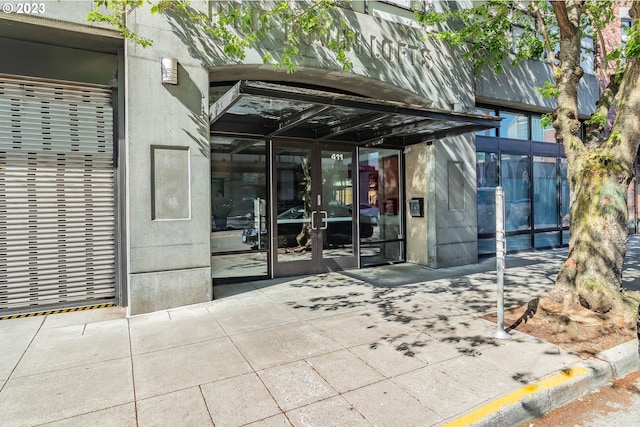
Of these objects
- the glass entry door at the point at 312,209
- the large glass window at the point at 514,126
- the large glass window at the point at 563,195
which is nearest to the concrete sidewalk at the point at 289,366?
the glass entry door at the point at 312,209

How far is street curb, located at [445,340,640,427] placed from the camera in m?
2.82

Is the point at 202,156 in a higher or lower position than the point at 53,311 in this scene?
higher

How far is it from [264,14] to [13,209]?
15.7ft

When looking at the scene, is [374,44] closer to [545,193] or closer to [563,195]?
[545,193]

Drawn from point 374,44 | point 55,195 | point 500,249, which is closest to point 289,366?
point 500,249

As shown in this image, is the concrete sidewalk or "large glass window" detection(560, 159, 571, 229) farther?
"large glass window" detection(560, 159, 571, 229)

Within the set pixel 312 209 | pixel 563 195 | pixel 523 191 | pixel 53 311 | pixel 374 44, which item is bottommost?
pixel 53 311

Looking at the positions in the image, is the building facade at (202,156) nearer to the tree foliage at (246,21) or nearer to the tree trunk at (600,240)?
the tree foliage at (246,21)

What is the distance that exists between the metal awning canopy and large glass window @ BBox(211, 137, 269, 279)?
0.34 m

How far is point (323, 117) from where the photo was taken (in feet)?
20.4

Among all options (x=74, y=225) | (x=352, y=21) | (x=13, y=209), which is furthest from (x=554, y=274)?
(x=13, y=209)

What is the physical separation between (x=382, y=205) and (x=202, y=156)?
4.61 m

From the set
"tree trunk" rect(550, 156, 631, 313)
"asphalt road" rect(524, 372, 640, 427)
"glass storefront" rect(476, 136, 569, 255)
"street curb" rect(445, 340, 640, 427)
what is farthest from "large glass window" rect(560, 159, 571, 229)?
"asphalt road" rect(524, 372, 640, 427)

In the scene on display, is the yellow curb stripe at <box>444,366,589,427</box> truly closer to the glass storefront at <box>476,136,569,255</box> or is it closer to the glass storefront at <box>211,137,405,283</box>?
the glass storefront at <box>211,137,405,283</box>
